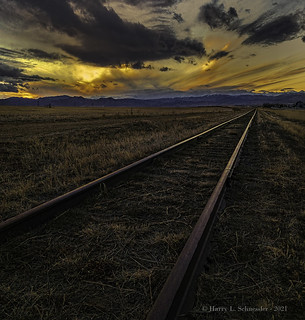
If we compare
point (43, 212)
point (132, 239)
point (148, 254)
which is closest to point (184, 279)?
point (148, 254)

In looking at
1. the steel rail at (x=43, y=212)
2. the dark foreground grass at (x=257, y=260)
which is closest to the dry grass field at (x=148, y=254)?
the dark foreground grass at (x=257, y=260)

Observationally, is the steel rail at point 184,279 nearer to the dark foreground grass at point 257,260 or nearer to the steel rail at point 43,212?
the dark foreground grass at point 257,260

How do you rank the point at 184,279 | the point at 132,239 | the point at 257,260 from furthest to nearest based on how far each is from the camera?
the point at 132,239, the point at 257,260, the point at 184,279

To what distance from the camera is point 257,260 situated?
1945 mm

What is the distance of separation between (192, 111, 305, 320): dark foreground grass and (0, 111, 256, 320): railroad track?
18 centimetres

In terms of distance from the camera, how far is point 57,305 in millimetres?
1473

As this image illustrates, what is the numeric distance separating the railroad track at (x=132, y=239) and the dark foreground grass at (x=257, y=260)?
0.18 meters

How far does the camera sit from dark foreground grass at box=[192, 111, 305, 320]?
4.79ft

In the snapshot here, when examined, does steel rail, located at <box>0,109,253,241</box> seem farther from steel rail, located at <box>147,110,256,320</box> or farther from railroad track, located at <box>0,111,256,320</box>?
steel rail, located at <box>147,110,256,320</box>

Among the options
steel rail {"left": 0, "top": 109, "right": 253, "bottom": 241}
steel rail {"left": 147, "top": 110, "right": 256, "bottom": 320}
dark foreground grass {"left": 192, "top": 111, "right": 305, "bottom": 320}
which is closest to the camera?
steel rail {"left": 147, "top": 110, "right": 256, "bottom": 320}

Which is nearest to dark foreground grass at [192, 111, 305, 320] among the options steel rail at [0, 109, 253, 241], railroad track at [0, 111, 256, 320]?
railroad track at [0, 111, 256, 320]

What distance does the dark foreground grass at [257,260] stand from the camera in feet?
4.79

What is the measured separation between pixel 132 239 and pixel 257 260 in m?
1.21

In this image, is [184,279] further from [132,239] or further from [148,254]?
[132,239]
